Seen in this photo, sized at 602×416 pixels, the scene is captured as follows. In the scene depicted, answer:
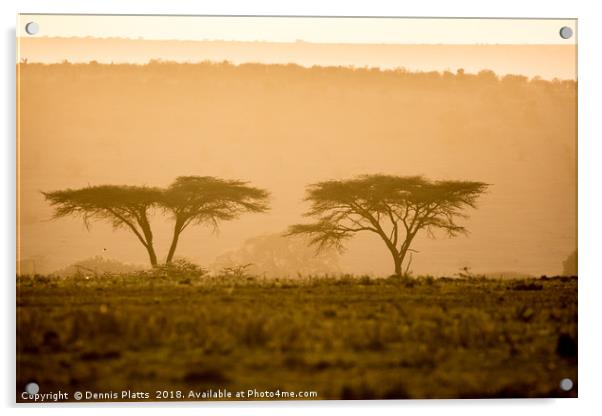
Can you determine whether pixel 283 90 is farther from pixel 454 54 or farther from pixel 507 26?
pixel 507 26

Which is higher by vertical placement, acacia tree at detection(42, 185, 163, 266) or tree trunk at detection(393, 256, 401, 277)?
acacia tree at detection(42, 185, 163, 266)

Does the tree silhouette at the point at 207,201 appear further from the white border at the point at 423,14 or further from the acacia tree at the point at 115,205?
the white border at the point at 423,14

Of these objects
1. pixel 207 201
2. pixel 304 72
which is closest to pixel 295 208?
pixel 207 201

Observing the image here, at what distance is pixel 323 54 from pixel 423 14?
73 cm

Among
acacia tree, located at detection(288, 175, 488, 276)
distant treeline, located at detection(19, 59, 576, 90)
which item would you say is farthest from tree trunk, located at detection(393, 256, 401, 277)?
distant treeline, located at detection(19, 59, 576, 90)

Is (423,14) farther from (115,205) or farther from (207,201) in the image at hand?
(115,205)

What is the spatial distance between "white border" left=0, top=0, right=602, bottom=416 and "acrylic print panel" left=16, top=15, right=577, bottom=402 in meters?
0.07

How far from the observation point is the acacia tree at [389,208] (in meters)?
4.98

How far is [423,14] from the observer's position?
196 inches

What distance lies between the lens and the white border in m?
4.78

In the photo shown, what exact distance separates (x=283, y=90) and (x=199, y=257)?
129 centimetres

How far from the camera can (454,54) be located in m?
5.06

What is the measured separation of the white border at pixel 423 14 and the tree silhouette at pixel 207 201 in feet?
3.48

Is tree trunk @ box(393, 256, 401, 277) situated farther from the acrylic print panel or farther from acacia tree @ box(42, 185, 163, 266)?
acacia tree @ box(42, 185, 163, 266)
